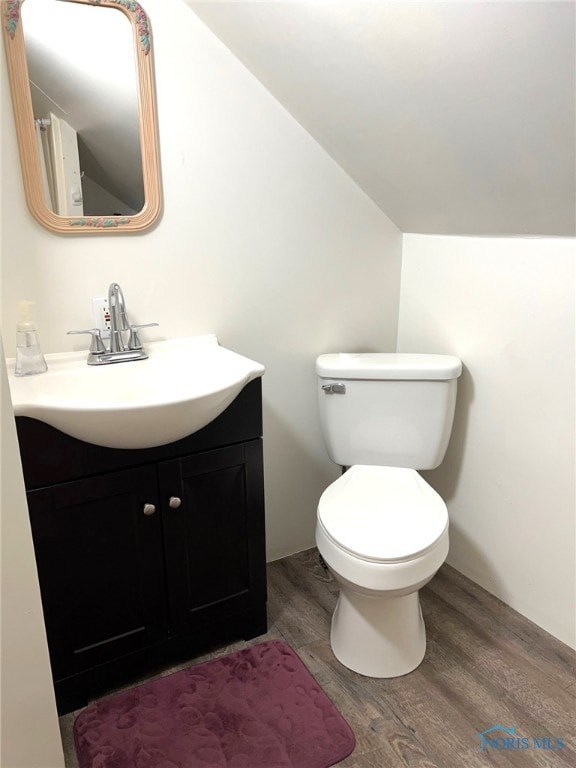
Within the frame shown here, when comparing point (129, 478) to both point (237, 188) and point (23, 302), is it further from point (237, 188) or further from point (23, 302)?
point (237, 188)

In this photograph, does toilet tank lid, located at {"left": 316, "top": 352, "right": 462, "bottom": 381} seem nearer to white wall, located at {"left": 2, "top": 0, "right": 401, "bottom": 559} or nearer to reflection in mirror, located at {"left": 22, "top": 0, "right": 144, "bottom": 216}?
white wall, located at {"left": 2, "top": 0, "right": 401, "bottom": 559}

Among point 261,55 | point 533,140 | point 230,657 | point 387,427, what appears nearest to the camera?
point 533,140

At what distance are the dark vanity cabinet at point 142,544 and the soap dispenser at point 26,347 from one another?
27 centimetres

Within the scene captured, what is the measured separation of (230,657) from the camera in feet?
5.51

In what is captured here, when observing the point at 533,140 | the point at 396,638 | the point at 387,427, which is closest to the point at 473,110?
the point at 533,140

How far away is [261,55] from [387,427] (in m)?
1.15

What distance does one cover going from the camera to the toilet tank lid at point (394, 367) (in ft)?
5.75

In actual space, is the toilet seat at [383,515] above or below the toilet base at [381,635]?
above

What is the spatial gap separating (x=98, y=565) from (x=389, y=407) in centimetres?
97

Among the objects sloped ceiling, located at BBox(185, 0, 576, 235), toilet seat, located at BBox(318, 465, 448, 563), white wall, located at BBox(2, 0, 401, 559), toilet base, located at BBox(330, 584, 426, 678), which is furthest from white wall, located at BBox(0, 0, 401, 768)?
toilet base, located at BBox(330, 584, 426, 678)

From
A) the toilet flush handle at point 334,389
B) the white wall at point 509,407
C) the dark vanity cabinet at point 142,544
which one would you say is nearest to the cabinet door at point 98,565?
the dark vanity cabinet at point 142,544

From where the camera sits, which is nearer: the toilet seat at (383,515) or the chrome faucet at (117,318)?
the toilet seat at (383,515)

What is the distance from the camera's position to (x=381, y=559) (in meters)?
1.42

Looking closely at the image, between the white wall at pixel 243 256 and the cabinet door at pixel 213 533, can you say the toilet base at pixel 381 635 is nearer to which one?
the cabinet door at pixel 213 533
